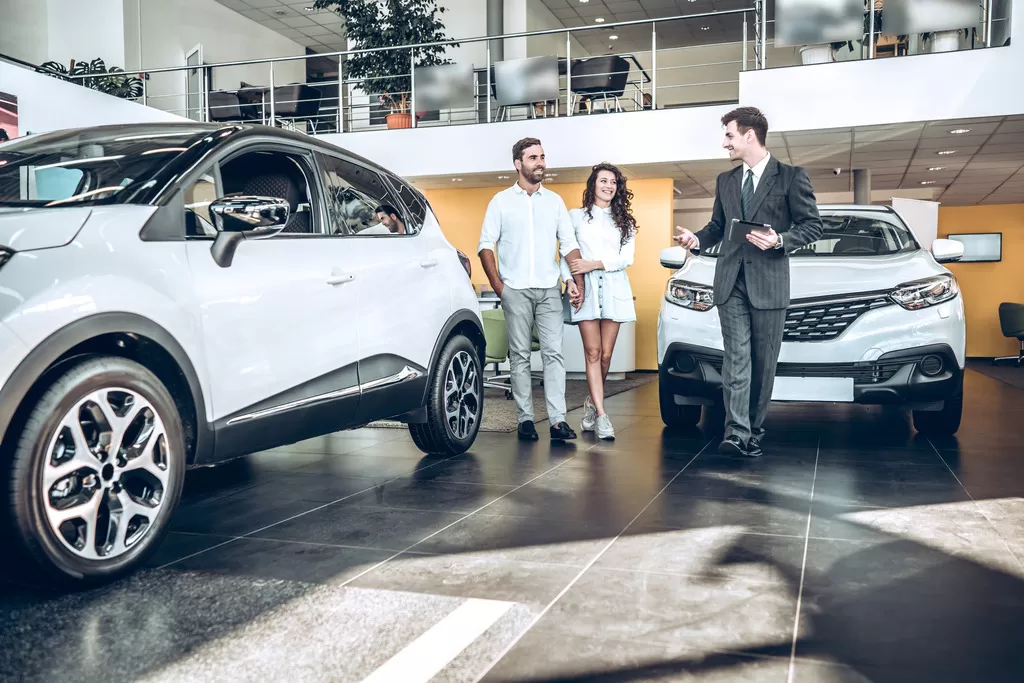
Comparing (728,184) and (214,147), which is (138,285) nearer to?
(214,147)

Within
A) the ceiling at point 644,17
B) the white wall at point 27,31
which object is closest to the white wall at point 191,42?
the white wall at point 27,31

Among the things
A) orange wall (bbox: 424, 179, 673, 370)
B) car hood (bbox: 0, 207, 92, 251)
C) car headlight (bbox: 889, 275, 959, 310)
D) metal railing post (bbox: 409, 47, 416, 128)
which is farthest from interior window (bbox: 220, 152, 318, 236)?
orange wall (bbox: 424, 179, 673, 370)

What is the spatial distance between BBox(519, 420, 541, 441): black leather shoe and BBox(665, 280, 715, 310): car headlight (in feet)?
3.45

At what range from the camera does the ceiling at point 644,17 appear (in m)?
15.3

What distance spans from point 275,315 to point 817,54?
7.91m

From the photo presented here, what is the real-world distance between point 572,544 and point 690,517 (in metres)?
0.56

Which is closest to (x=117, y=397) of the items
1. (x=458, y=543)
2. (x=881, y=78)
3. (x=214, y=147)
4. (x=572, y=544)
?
(x=214, y=147)

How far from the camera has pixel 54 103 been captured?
30.5ft

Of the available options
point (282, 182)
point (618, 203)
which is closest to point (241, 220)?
point (282, 182)

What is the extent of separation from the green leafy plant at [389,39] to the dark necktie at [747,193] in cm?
806

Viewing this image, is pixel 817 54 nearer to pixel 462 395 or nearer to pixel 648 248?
pixel 648 248

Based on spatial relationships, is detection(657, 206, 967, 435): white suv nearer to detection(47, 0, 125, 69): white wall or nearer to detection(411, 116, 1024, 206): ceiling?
detection(411, 116, 1024, 206): ceiling

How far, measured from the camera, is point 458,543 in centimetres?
279

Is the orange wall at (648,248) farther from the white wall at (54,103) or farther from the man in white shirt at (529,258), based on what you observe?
the man in white shirt at (529,258)
